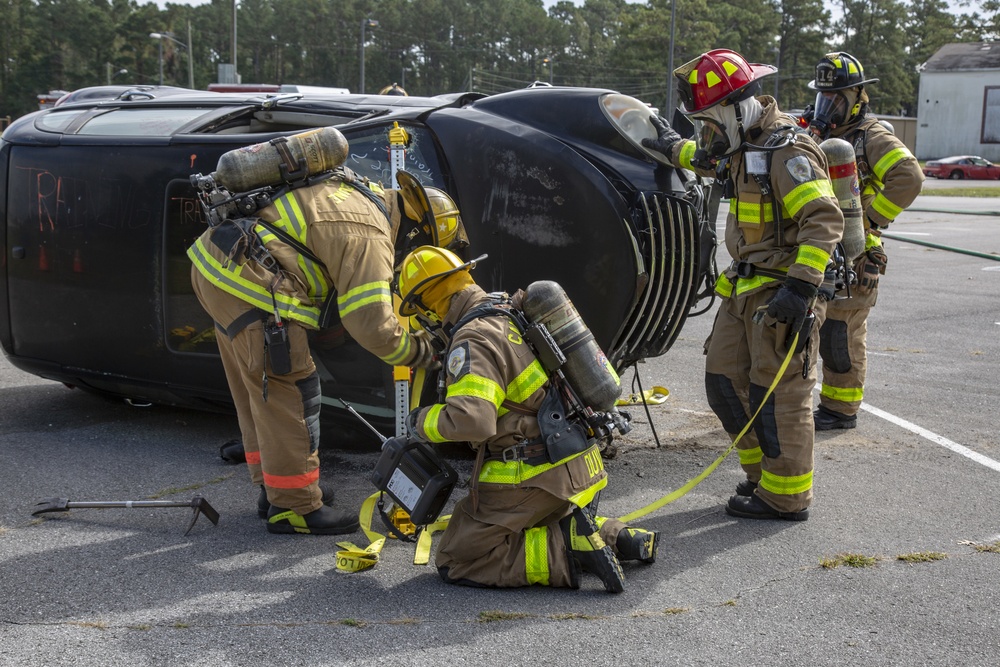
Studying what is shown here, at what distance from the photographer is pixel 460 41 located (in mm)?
99562

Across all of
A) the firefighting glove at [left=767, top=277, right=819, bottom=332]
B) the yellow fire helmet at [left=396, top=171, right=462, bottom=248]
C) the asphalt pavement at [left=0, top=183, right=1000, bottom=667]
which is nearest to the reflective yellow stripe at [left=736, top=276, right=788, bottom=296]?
the firefighting glove at [left=767, top=277, right=819, bottom=332]

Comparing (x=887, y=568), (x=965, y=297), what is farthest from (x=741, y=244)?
(x=965, y=297)

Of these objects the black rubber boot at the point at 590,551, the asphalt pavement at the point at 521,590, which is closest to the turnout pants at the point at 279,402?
the asphalt pavement at the point at 521,590

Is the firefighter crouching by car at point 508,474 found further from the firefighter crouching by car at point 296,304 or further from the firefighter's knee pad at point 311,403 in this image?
the firefighter's knee pad at point 311,403

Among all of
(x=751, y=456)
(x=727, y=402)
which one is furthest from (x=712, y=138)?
(x=751, y=456)

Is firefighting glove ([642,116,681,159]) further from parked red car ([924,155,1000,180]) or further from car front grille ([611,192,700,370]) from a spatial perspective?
parked red car ([924,155,1000,180])

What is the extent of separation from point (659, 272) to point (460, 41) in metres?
99.2

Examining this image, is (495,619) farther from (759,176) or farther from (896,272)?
(896,272)

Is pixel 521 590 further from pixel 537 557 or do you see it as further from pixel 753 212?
pixel 753 212

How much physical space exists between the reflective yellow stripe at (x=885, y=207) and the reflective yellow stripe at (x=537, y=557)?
3.29 meters

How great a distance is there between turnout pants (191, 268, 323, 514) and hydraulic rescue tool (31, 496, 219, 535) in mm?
268

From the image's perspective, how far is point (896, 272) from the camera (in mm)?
11914

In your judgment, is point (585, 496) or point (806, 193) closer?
point (585, 496)

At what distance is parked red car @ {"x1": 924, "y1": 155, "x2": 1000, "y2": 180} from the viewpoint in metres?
42.1
